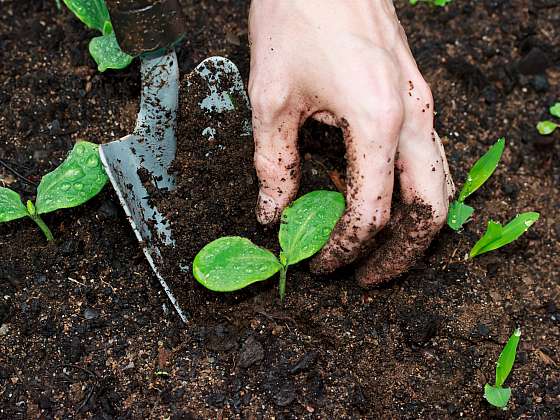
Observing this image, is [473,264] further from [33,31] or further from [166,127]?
[33,31]

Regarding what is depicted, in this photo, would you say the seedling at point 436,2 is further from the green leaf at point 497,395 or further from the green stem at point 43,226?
the green stem at point 43,226

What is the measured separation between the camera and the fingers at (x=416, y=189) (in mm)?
1563

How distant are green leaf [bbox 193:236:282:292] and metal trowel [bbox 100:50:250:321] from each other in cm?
16

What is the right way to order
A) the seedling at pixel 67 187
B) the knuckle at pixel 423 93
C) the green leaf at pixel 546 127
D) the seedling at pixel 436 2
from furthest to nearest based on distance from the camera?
the seedling at pixel 436 2 → the green leaf at pixel 546 127 → the seedling at pixel 67 187 → the knuckle at pixel 423 93

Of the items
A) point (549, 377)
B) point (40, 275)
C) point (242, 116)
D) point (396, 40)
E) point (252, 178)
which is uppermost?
point (396, 40)

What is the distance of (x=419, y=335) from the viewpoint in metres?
1.69

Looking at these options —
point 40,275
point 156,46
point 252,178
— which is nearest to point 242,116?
point 252,178

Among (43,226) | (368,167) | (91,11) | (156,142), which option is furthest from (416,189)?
(91,11)

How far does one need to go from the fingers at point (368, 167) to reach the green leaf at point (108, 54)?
651 millimetres

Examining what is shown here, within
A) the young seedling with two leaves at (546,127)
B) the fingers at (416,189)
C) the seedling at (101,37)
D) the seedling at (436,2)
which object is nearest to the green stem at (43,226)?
the seedling at (101,37)

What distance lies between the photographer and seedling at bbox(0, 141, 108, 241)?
1667 millimetres

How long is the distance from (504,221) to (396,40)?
69 centimetres

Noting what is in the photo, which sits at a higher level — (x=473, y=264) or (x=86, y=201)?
(x=86, y=201)

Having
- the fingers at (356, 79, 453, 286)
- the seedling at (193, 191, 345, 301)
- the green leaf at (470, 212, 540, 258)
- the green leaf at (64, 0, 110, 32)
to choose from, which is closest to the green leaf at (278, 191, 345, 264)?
the seedling at (193, 191, 345, 301)
